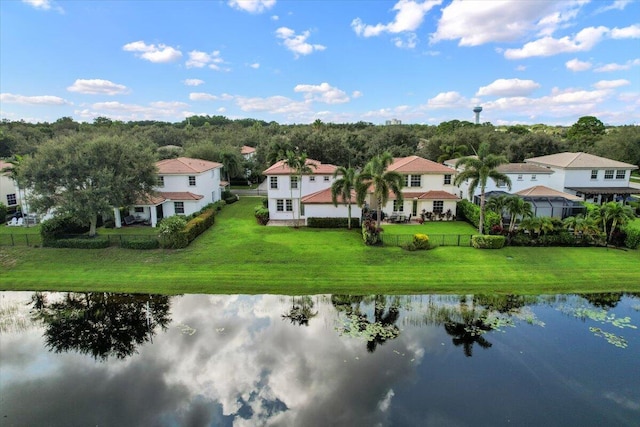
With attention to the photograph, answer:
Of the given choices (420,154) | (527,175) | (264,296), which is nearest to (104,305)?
(264,296)

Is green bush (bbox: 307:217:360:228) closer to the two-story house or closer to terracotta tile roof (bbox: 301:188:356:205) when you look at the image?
terracotta tile roof (bbox: 301:188:356:205)

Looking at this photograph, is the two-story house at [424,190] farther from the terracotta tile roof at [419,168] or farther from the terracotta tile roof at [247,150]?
the terracotta tile roof at [247,150]

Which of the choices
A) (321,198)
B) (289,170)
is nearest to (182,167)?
(289,170)

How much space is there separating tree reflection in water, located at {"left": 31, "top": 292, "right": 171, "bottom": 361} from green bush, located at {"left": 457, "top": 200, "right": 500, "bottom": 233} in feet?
75.9

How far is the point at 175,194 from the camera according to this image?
36969mm

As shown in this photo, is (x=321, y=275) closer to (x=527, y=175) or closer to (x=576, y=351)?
(x=576, y=351)

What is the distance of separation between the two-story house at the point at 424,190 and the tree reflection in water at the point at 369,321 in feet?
54.3

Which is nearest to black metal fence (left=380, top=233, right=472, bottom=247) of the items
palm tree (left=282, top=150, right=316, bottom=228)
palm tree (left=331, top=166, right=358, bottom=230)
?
palm tree (left=331, top=166, right=358, bottom=230)

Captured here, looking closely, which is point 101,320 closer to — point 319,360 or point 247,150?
point 319,360

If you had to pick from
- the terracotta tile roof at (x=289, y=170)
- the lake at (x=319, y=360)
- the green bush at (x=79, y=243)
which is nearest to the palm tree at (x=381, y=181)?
the terracotta tile roof at (x=289, y=170)

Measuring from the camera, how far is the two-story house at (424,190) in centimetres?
3597

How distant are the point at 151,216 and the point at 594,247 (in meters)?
35.1

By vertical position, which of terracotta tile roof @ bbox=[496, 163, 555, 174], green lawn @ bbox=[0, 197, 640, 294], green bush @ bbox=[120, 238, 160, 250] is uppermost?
terracotta tile roof @ bbox=[496, 163, 555, 174]

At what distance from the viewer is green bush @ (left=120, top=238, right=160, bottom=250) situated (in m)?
27.0
